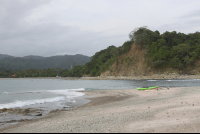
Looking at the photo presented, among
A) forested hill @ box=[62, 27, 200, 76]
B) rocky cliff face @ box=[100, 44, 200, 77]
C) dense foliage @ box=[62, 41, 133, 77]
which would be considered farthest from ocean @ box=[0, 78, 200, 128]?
dense foliage @ box=[62, 41, 133, 77]

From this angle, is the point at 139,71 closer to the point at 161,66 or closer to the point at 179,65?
the point at 161,66

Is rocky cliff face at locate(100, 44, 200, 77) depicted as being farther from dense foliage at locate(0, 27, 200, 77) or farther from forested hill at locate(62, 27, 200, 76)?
dense foliage at locate(0, 27, 200, 77)

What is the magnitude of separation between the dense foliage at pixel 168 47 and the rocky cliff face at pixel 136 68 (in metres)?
2.65

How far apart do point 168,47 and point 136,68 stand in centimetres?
2143

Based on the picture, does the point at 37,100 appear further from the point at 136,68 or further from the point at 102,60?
the point at 102,60

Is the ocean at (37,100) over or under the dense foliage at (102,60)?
under

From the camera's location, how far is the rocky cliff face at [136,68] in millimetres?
77331

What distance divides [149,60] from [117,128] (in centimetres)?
8281

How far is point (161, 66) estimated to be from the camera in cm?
8225

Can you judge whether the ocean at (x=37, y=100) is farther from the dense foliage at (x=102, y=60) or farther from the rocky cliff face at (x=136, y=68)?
the dense foliage at (x=102, y=60)

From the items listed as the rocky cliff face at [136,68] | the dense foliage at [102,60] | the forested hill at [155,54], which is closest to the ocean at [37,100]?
the rocky cliff face at [136,68]

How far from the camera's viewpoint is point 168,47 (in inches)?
3474

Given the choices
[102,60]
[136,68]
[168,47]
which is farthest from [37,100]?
[102,60]

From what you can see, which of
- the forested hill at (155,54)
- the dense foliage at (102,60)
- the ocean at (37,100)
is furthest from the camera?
the dense foliage at (102,60)
